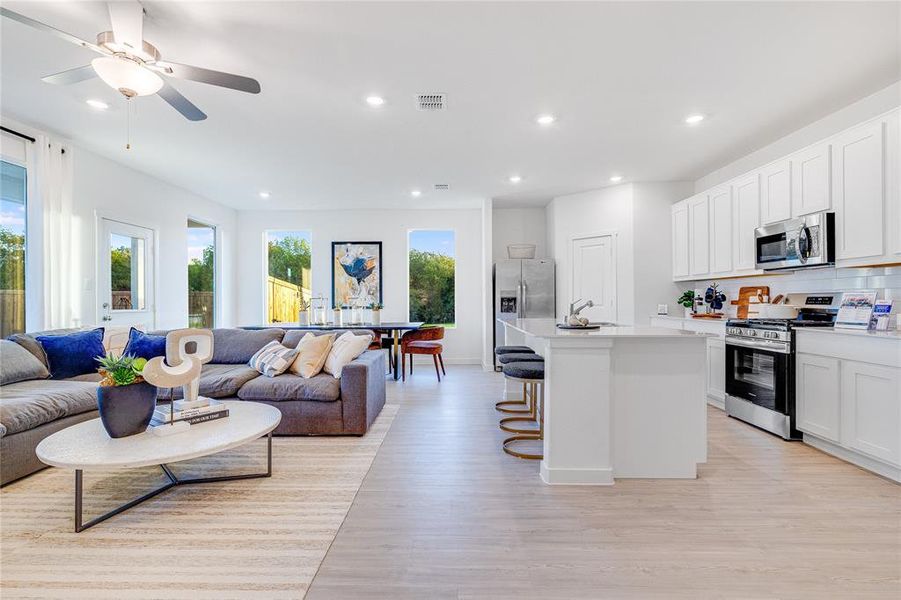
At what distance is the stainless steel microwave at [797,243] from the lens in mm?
3064

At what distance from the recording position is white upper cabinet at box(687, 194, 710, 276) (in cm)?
457

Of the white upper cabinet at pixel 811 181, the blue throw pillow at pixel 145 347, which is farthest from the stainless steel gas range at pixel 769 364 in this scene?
the blue throw pillow at pixel 145 347

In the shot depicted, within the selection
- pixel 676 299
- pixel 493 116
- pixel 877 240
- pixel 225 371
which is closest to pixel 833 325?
pixel 877 240

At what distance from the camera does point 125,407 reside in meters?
2.14

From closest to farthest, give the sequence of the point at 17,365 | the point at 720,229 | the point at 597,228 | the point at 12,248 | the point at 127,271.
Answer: the point at 17,365 → the point at 12,248 → the point at 720,229 → the point at 127,271 → the point at 597,228

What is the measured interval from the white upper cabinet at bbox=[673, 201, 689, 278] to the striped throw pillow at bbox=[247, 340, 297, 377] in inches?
183

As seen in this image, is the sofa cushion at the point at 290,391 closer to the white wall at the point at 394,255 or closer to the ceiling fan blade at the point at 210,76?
the ceiling fan blade at the point at 210,76

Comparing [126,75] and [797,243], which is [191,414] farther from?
[797,243]

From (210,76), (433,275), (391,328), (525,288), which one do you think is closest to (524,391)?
(391,328)

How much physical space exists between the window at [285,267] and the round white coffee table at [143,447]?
16.5 feet

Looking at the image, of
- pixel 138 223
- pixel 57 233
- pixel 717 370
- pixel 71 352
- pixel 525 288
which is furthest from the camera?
pixel 525 288

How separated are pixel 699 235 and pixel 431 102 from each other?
354 centimetres

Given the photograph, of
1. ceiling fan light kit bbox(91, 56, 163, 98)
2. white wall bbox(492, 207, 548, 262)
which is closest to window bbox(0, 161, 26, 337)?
ceiling fan light kit bbox(91, 56, 163, 98)

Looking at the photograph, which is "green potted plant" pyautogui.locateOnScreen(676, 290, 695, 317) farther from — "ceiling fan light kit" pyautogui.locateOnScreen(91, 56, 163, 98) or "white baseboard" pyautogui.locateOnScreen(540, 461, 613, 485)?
"ceiling fan light kit" pyautogui.locateOnScreen(91, 56, 163, 98)
